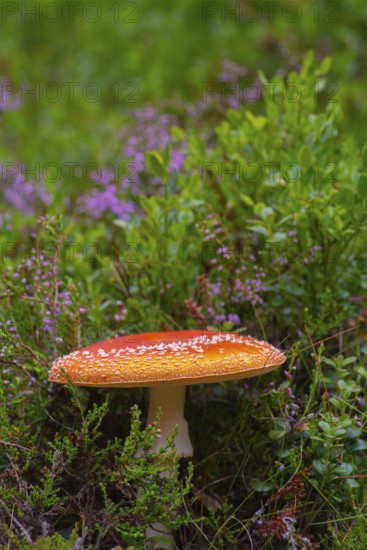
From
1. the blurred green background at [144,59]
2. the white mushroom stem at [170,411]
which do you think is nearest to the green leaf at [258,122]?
the white mushroom stem at [170,411]

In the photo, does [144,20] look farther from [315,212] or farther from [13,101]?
[315,212]

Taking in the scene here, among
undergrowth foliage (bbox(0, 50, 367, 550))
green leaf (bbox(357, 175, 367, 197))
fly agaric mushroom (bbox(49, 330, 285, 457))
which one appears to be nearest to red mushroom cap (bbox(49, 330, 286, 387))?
fly agaric mushroom (bbox(49, 330, 285, 457))

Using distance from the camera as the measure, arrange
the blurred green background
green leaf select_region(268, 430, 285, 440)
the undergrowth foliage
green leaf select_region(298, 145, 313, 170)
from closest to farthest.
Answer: the undergrowth foliage
green leaf select_region(268, 430, 285, 440)
green leaf select_region(298, 145, 313, 170)
the blurred green background

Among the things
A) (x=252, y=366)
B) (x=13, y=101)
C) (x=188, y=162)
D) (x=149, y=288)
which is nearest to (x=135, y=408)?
(x=252, y=366)

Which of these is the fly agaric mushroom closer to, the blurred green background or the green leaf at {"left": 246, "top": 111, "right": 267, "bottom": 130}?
the green leaf at {"left": 246, "top": 111, "right": 267, "bottom": 130}

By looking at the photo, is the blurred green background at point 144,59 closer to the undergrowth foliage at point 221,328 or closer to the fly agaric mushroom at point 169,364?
the undergrowth foliage at point 221,328

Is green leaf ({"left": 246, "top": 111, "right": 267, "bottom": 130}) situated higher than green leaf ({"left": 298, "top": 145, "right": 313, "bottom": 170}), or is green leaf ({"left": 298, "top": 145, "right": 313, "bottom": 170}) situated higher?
green leaf ({"left": 246, "top": 111, "right": 267, "bottom": 130})
